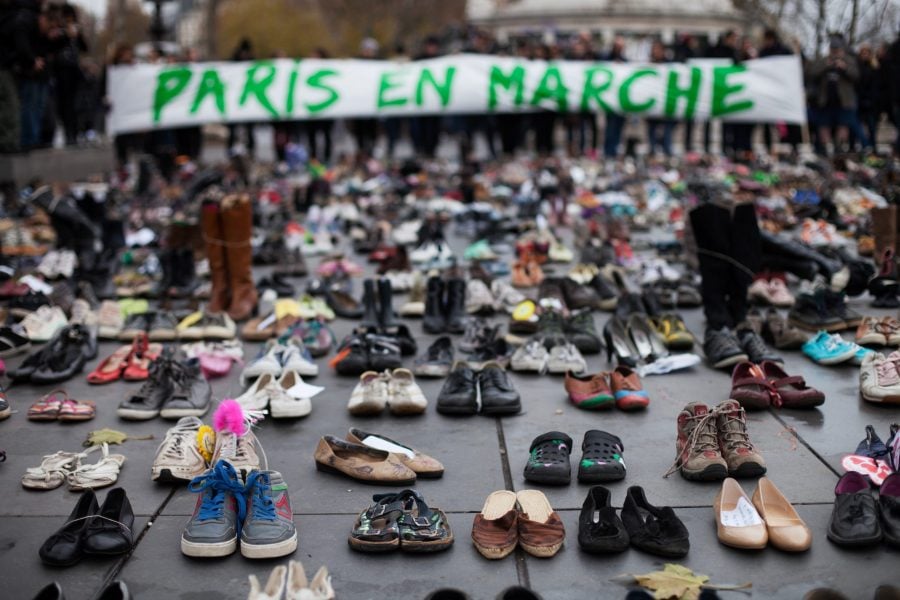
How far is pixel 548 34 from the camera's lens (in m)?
42.8

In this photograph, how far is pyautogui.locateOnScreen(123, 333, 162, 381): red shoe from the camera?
546 centimetres

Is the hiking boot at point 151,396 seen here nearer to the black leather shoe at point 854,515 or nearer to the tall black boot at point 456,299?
the tall black boot at point 456,299

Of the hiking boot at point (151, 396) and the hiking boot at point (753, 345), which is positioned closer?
the hiking boot at point (151, 396)

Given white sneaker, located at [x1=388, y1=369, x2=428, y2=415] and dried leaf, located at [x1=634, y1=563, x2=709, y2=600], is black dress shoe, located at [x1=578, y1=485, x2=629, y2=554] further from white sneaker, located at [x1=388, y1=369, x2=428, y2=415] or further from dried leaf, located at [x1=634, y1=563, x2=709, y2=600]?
white sneaker, located at [x1=388, y1=369, x2=428, y2=415]

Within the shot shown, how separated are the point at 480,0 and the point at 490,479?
5711 centimetres

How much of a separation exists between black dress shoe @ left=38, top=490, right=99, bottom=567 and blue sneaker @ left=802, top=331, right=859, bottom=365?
409cm

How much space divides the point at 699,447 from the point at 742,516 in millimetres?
523

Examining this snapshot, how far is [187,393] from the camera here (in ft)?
16.3

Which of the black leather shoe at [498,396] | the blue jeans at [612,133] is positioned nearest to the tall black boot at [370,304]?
the black leather shoe at [498,396]

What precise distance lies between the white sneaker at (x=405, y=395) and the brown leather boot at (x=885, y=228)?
179 inches

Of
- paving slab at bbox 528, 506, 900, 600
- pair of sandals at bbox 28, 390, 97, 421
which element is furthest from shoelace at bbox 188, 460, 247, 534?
pair of sandals at bbox 28, 390, 97, 421

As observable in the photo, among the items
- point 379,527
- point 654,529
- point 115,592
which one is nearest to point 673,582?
point 654,529

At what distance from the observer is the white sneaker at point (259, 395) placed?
478 centimetres

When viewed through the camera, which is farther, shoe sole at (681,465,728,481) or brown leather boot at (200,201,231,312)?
brown leather boot at (200,201,231,312)
